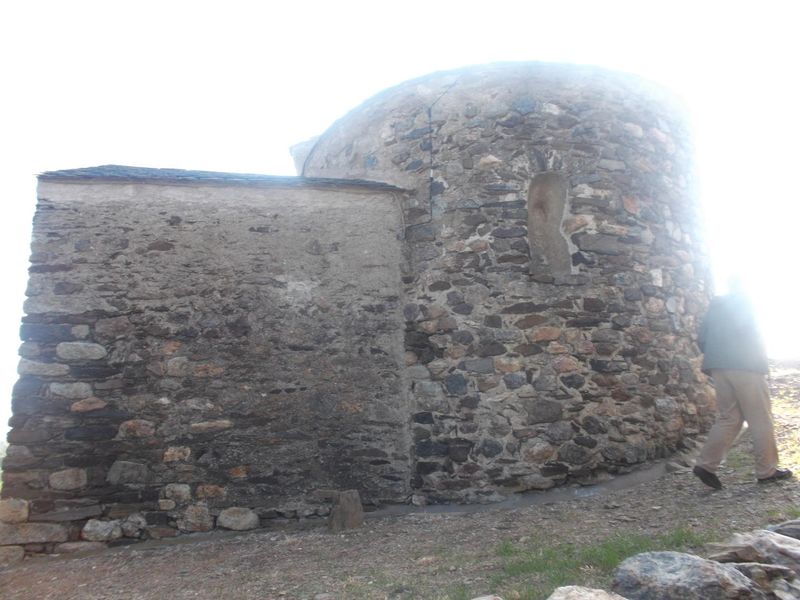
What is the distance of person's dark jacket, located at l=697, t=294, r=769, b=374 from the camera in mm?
5096

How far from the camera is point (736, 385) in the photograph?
5.08m

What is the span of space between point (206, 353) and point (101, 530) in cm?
163

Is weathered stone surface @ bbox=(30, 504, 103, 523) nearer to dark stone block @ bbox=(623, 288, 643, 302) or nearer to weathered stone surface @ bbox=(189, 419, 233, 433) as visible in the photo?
weathered stone surface @ bbox=(189, 419, 233, 433)

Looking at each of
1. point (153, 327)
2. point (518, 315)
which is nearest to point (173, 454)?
point (153, 327)

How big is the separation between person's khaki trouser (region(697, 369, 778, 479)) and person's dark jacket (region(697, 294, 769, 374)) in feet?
0.24

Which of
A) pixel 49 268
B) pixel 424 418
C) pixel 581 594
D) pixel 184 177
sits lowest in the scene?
pixel 581 594

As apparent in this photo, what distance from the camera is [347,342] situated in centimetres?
603

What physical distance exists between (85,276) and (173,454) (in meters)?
1.75

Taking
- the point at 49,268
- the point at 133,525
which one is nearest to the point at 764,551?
the point at 133,525

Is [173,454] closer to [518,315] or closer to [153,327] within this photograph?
[153,327]

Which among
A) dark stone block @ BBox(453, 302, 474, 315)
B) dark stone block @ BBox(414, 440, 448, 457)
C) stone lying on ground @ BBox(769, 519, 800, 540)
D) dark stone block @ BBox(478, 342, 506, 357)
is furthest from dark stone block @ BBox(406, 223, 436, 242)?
stone lying on ground @ BBox(769, 519, 800, 540)

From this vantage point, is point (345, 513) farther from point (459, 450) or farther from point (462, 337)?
point (462, 337)

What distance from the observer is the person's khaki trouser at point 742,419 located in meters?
4.87

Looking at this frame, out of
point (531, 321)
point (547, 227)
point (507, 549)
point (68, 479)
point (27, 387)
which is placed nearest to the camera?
point (507, 549)
